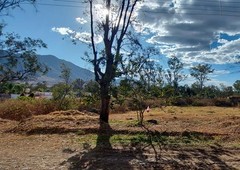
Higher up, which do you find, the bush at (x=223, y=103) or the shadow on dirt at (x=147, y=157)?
the bush at (x=223, y=103)

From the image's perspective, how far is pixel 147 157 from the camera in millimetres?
9016

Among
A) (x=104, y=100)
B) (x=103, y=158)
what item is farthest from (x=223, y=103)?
(x=103, y=158)

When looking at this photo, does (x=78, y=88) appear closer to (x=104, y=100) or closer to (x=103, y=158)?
(x=104, y=100)

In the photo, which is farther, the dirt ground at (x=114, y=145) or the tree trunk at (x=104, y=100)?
the tree trunk at (x=104, y=100)

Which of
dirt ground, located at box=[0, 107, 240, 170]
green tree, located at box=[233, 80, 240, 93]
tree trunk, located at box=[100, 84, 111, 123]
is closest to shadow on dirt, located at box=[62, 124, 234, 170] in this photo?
dirt ground, located at box=[0, 107, 240, 170]

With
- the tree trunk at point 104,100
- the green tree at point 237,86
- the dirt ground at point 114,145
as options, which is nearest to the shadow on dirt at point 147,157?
the dirt ground at point 114,145

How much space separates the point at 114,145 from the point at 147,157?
1.79 metres

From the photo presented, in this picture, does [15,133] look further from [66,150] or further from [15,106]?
[15,106]

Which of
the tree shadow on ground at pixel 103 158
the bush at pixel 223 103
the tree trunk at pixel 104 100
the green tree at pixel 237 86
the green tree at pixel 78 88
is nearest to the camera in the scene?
the tree shadow on ground at pixel 103 158

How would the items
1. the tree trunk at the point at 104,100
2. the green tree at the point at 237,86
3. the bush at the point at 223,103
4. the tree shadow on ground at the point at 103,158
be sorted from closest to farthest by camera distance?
the tree shadow on ground at the point at 103,158
the tree trunk at the point at 104,100
the bush at the point at 223,103
the green tree at the point at 237,86

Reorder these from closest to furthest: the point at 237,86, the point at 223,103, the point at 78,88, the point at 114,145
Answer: the point at 114,145, the point at 78,88, the point at 223,103, the point at 237,86

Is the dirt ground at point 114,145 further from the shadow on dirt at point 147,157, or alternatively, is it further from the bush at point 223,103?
the bush at point 223,103

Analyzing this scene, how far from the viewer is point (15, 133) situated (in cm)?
1326

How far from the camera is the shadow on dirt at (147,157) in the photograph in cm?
817
